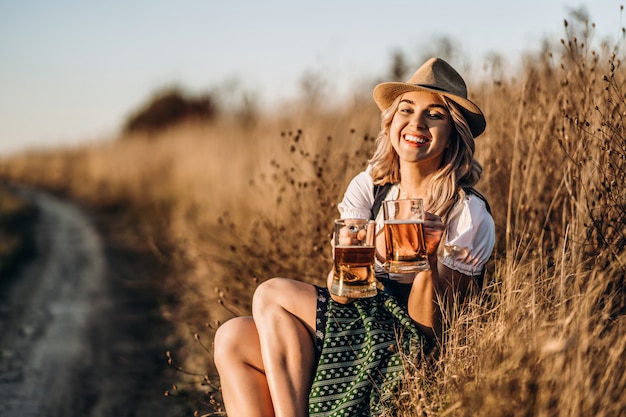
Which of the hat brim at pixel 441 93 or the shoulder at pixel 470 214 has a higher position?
the hat brim at pixel 441 93

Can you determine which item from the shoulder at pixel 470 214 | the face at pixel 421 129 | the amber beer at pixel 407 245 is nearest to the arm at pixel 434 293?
the amber beer at pixel 407 245

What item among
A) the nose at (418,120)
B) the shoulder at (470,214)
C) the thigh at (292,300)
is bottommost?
the thigh at (292,300)

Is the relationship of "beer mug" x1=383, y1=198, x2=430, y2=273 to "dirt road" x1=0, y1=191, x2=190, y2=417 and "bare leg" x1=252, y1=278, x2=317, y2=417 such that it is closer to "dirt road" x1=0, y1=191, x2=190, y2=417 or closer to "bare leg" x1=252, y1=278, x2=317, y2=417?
"bare leg" x1=252, y1=278, x2=317, y2=417

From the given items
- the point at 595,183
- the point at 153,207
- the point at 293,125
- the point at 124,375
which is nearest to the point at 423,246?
the point at 595,183

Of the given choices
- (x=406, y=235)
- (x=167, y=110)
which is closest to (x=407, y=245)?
(x=406, y=235)

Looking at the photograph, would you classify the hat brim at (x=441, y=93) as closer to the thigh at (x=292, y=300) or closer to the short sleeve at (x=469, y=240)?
the short sleeve at (x=469, y=240)

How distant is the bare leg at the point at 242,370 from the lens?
3.21 metres

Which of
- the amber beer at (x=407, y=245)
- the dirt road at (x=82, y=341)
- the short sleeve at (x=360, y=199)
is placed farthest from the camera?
the dirt road at (x=82, y=341)

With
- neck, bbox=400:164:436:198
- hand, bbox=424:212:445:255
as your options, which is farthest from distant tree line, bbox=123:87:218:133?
hand, bbox=424:212:445:255

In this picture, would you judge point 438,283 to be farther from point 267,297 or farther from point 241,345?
point 241,345

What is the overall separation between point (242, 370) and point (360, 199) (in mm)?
1017

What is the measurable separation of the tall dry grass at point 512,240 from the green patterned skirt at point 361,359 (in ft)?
0.33

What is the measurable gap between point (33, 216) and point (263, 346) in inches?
430

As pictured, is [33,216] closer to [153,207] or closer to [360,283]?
[153,207]
